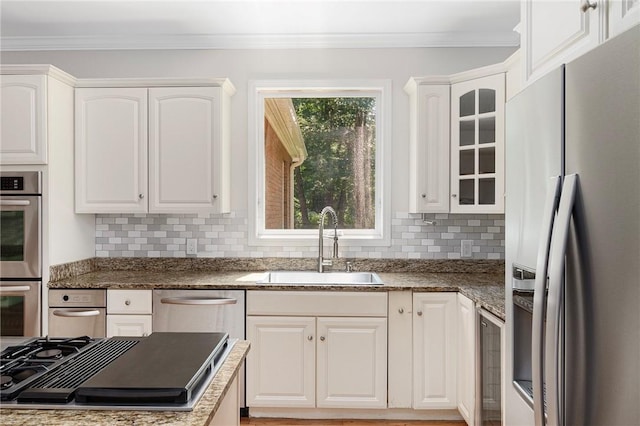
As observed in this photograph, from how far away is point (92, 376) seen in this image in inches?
43.8

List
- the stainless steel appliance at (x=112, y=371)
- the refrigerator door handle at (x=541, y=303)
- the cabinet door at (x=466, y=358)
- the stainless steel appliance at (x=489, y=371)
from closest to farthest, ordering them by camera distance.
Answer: the stainless steel appliance at (x=112, y=371) → the refrigerator door handle at (x=541, y=303) → the stainless steel appliance at (x=489, y=371) → the cabinet door at (x=466, y=358)

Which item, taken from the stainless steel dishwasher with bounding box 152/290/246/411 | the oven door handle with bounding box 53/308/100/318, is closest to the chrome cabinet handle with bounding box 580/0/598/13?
the stainless steel dishwasher with bounding box 152/290/246/411

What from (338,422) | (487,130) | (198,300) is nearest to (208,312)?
(198,300)

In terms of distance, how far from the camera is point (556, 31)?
1.43m

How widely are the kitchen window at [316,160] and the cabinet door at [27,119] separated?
53.9 inches

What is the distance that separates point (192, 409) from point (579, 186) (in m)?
0.96

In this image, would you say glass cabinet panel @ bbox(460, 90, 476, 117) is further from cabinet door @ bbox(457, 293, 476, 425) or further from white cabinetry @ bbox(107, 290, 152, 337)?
white cabinetry @ bbox(107, 290, 152, 337)

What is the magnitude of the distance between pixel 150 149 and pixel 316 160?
3.87 feet

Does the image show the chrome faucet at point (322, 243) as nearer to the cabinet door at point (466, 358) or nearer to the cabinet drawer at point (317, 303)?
the cabinet drawer at point (317, 303)

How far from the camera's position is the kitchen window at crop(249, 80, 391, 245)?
360 cm

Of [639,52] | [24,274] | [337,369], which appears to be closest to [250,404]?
[337,369]

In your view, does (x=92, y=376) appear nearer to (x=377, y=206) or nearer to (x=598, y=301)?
(x=598, y=301)

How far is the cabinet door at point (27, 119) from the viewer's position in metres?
3.00

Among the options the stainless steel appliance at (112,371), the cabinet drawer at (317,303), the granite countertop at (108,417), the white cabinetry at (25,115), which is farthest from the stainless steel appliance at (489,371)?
the white cabinetry at (25,115)
